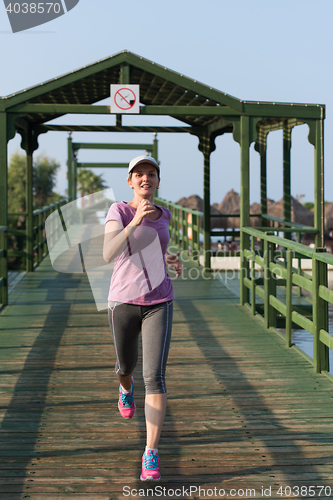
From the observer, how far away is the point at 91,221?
4477 mm

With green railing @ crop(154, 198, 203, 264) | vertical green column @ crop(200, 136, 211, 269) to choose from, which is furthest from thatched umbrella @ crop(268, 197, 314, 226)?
vertical green column @ crop(200, 136, 211, 269)

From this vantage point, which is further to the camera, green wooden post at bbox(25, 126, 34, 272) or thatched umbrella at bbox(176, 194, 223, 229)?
thatched umbrella at bbox(176, 194, 223, 229)

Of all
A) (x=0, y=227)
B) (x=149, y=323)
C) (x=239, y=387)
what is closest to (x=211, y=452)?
(x=149, y=323)

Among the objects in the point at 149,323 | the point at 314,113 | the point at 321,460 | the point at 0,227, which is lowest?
the point at 321,460

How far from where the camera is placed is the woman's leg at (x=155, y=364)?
3057mm

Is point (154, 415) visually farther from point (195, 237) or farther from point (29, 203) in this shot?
point (195, 237)

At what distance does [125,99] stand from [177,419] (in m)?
5.00

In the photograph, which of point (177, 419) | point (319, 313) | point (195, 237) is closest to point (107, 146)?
point (195, 237)

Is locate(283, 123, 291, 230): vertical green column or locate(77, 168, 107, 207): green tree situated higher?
locate(77, 168, 107, 207): green tree

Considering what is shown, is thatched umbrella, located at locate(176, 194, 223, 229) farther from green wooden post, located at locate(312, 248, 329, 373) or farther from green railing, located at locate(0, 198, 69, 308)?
green wooden post, located at locate(312, 248, 329, 373)

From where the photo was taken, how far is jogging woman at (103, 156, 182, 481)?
10.1 ft

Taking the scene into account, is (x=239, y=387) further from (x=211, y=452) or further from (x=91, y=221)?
(x=91, y=221)

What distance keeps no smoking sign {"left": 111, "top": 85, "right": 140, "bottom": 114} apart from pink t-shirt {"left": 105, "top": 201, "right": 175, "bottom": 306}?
16.3ft

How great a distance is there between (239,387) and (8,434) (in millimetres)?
1792
